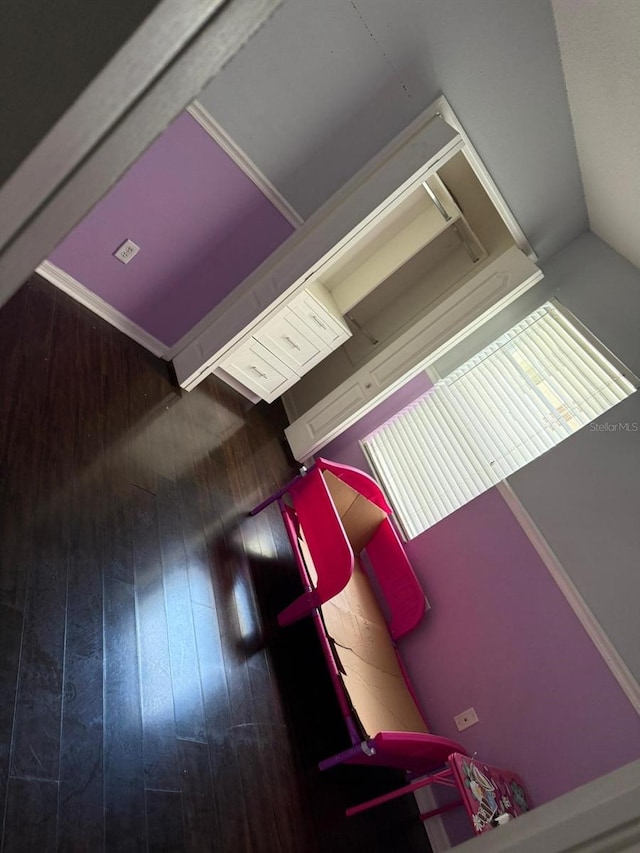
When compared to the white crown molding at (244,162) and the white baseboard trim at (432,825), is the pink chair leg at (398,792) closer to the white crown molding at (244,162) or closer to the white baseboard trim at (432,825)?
the white baseboard trim at (432,825)

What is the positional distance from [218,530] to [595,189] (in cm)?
277

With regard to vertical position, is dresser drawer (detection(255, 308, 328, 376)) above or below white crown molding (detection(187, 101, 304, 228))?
below

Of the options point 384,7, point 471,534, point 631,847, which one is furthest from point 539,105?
point 631,847

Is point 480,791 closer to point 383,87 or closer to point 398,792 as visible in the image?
point 398,792

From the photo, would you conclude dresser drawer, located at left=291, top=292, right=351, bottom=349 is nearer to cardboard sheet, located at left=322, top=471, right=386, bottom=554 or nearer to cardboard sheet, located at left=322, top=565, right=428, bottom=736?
cardboard sheet, located at left=322, top=471, right=386, bottom=554

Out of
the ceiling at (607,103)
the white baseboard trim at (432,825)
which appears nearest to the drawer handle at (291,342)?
the ceiling at (607,103)

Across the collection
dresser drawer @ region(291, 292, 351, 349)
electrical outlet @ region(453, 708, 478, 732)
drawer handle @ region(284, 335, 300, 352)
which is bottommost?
electrical outlet @ region(453, 708, 478, 732)

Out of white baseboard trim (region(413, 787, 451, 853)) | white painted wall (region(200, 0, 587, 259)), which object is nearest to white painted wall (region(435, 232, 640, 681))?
white painted wall (region(200, 0, 587, 259))

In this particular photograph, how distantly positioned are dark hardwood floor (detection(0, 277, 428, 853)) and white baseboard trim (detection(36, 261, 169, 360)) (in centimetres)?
7

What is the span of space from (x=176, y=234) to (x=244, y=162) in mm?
524

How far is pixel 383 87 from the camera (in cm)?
276

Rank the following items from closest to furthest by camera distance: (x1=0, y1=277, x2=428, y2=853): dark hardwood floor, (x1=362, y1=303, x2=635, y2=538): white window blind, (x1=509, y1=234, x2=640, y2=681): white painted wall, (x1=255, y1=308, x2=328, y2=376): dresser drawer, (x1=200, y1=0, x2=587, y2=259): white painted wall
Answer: (x1=0, y1=277, x2=428, y2=853): dark hardwood floor
(x1=200, y1=0, x2=587, y2=259): white painted wall
(x1=509, y1=234, x2=640, y2=681): white painted wall
(x1=362, y1=303, x2=635, y2=538): white window blind
(x1=255, y1=308, x2=328, y2=376): dresser drawer

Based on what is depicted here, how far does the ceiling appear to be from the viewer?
2.15m

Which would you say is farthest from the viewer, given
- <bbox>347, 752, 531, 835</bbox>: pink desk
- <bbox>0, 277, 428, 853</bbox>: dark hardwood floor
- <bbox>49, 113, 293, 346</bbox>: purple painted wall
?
<bbox>49, 113, 293, 346</bbox>: purple painted wall
